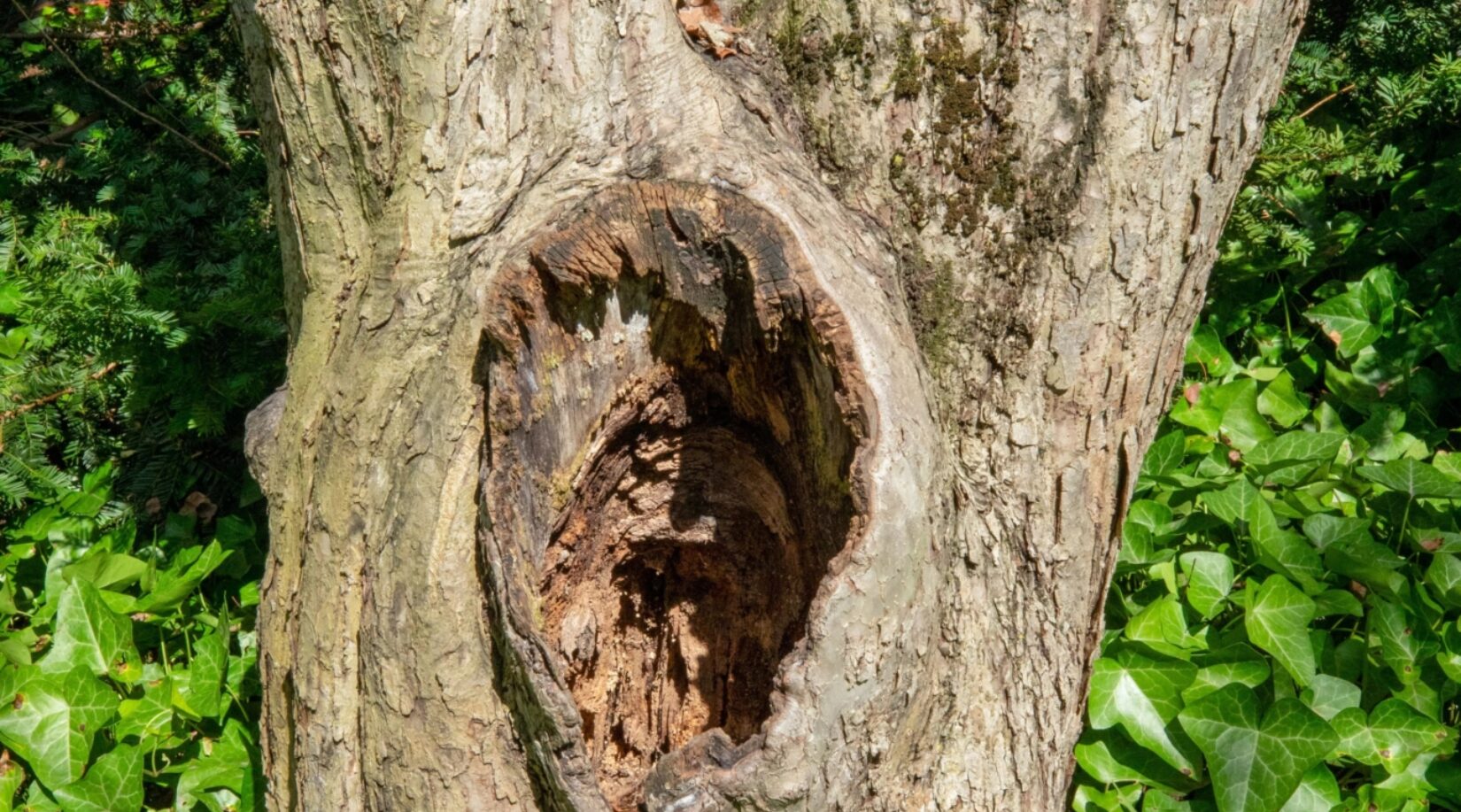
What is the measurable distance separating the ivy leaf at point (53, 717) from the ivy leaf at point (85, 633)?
14 cm

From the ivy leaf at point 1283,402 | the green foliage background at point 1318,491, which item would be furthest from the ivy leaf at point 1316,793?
the ivy leaf at point 1283,402

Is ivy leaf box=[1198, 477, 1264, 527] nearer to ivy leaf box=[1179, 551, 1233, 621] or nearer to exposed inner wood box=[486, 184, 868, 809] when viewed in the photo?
ivy leaf box=[1179, 551, 1233, 621]

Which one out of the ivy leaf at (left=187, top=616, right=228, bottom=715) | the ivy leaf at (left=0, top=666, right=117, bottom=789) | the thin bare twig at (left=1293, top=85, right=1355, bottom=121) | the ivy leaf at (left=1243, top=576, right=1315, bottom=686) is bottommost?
the ivy leaf at (left=0, top=666, right=117, bottom=789)

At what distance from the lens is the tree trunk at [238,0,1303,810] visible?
1.79 m

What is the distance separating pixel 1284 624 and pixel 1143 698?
36cm

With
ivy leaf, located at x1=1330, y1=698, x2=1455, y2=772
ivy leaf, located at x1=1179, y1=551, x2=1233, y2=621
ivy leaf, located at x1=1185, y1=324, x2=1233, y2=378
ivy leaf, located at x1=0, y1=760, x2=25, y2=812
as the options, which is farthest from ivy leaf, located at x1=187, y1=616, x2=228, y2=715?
ivy leaf, located at x1=1185, y1=324, x2=1233, y2=378

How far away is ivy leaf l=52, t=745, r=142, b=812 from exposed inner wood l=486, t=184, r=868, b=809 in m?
1.19

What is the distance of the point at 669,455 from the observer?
213 centimetres

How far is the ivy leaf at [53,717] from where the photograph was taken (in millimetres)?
2562

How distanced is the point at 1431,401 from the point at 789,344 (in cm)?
233

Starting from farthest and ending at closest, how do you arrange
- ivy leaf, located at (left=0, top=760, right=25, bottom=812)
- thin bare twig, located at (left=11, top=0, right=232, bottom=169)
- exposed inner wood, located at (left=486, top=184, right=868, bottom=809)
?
thin bare twig, located at (left=11, top=0, right=232, bottom=169) → ivy leaf, located at (left=0, top=760, right=25, bottom=812) → exposed inner wood, located at (left=486, top=184, right=868, bottom=809)

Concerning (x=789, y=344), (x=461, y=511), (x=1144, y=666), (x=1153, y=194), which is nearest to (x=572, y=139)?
(x=789, y=344)

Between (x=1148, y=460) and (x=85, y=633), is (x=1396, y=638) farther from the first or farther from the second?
(x=85, y=633)

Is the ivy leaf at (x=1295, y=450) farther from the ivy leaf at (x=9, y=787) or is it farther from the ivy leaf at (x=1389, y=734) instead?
the ivy leaf at (x=9, y=787)
